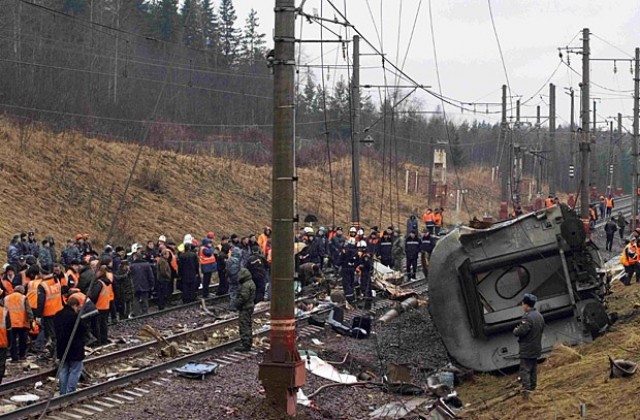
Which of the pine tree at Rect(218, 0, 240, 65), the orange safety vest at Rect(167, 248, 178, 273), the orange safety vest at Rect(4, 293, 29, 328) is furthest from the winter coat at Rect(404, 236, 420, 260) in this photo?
the pine tree at Rect(218, 0, 240, 65)

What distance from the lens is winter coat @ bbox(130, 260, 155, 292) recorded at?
20516 millimetres

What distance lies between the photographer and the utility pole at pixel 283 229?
11289 millimetres

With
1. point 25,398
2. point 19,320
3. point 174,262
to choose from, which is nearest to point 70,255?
point 174,262

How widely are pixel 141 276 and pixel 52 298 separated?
453cm

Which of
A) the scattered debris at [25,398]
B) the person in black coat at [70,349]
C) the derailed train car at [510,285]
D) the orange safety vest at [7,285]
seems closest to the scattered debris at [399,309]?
the derailed train car at [510,285]

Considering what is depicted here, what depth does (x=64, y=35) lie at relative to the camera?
142 feet

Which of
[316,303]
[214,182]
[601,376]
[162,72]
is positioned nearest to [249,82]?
[162,72]

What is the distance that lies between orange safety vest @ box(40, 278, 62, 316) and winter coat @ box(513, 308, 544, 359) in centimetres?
791

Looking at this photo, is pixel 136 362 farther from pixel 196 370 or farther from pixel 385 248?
pixel 385 248

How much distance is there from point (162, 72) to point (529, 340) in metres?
37.2

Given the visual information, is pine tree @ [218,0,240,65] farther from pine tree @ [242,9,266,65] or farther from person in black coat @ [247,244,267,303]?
person in black coat @ [247,244,267,303]

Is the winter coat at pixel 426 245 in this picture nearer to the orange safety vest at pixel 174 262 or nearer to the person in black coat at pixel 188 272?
the person in black coat at pixel 188 272

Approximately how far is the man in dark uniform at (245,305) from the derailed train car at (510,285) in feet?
10.2

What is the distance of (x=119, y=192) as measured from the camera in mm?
36938
